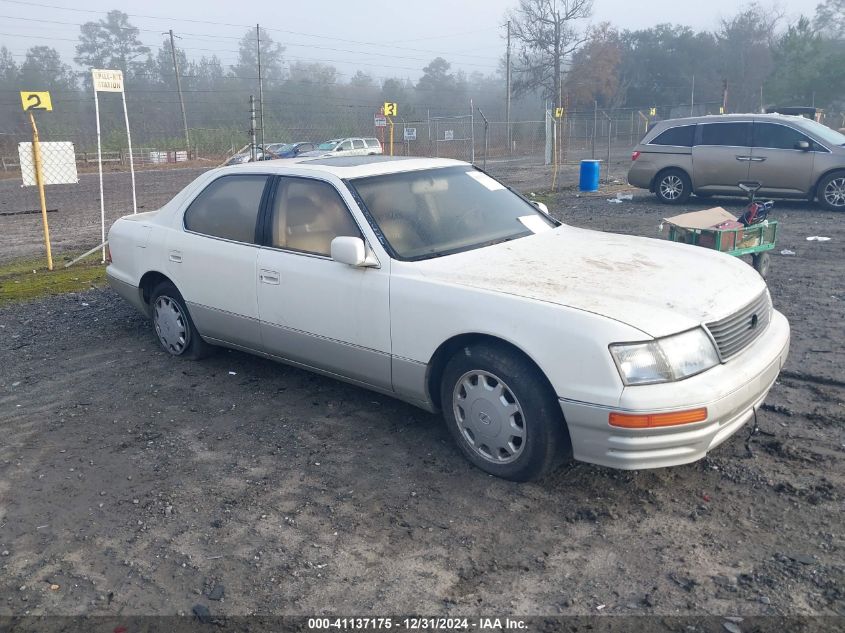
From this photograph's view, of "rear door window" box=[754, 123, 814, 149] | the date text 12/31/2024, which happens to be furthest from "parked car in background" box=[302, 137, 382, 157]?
the date text 12/31/2024

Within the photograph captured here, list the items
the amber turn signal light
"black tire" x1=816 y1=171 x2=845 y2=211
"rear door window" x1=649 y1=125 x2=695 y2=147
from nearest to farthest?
the amber turn signal light, "black tire" x1=816 y1=171 x2=845 y2=211, "rear door window" x1=649 y1=125 x2=695 y2=147

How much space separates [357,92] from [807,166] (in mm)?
67210

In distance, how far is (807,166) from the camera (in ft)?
44.7

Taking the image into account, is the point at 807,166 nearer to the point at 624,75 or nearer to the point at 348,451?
the point at 348,451

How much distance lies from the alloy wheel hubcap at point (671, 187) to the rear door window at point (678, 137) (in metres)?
0.67

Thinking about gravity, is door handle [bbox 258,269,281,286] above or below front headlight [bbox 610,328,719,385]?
above

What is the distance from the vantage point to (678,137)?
15133mm

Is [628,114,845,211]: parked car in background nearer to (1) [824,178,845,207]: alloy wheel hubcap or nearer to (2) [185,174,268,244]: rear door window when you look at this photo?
(1) [824,178,845,207]: alloy wheel hubcap

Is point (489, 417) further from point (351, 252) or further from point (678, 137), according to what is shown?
point (678, 137)

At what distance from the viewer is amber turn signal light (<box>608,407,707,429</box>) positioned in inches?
137

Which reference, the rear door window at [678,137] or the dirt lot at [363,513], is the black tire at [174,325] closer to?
the dirt lot at [363,513]

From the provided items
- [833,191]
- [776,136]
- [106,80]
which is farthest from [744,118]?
[106,80]

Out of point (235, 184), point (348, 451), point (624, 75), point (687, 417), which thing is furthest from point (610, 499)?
point (624, 75)

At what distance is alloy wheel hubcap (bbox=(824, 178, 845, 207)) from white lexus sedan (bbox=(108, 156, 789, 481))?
10.3 meters
